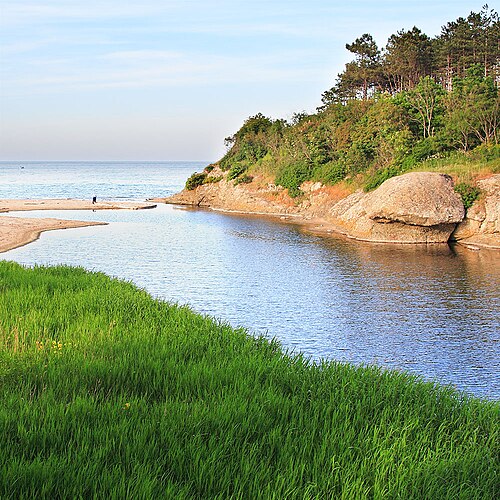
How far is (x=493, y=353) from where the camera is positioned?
14.9 metres

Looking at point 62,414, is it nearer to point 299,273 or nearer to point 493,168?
point 299,273

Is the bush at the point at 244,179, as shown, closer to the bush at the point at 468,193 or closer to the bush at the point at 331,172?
the bush at the point at 331,172

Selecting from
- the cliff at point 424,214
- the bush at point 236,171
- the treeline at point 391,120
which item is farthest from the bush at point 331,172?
the bush at point 236,171

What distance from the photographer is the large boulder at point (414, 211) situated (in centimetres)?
3497

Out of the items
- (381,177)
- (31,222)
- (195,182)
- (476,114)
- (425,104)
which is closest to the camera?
(476,114)

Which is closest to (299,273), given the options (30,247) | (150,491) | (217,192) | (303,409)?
(30,247)

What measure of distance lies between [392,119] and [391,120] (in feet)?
0.35

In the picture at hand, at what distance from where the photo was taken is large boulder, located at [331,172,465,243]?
3497 cm

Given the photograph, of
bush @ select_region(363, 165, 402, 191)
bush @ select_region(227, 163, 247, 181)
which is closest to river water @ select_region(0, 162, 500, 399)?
bush @ select_region(363, 165, 402, 191)

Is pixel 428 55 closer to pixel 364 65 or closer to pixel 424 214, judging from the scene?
pixel 364 65

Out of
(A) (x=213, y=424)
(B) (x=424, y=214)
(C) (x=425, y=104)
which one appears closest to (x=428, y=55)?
(C) (x=425, y=104)

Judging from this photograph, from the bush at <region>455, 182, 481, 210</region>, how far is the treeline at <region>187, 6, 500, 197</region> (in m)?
4.55

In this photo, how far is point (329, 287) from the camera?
23625 mm

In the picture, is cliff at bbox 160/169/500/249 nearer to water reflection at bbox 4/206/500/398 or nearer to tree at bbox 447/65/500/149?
water reflection at bbox 4/206/500/398
